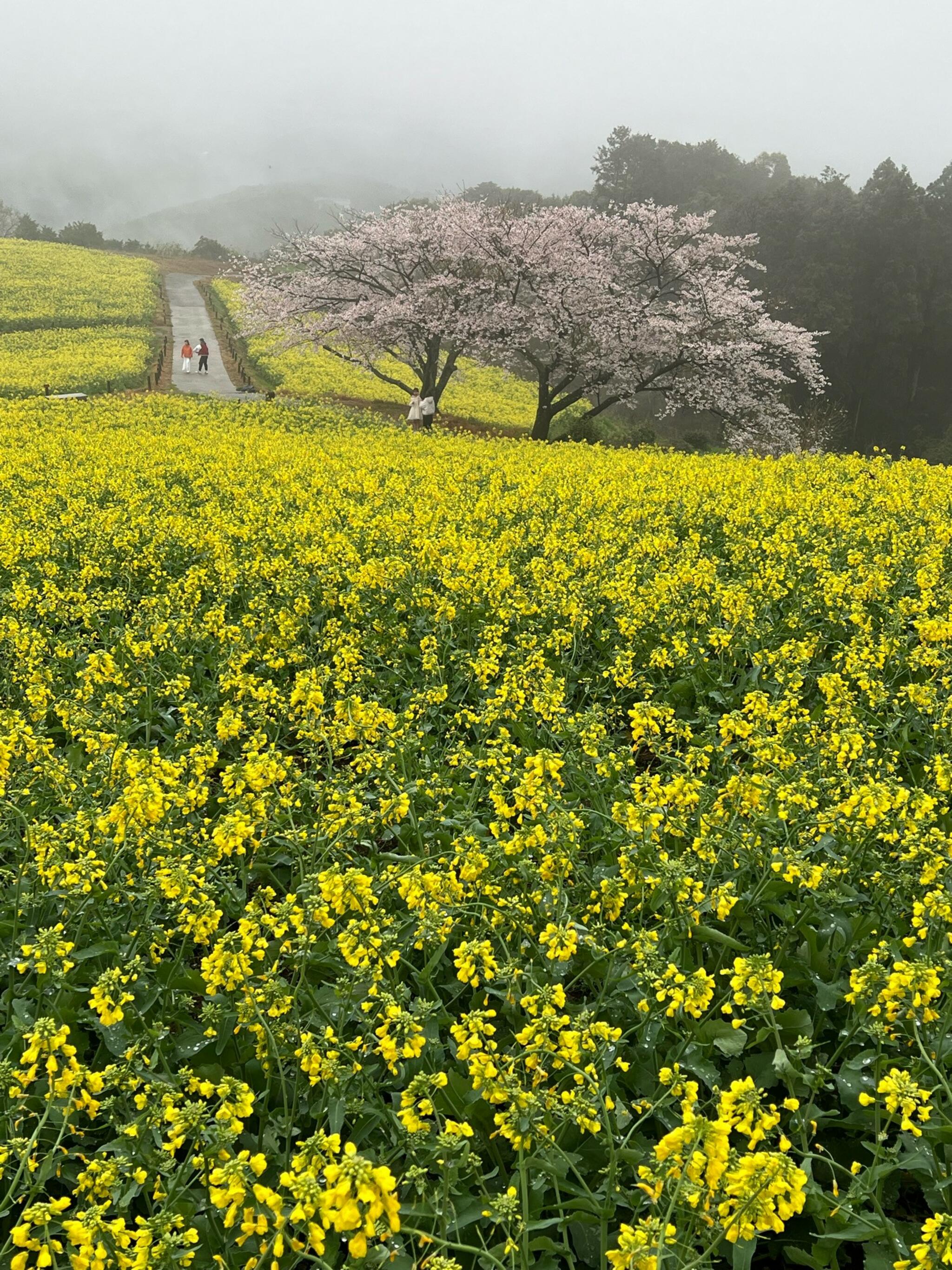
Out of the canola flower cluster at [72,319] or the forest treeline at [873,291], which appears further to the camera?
the forest treeline at [873,291]

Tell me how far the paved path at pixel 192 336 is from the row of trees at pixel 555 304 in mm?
7206

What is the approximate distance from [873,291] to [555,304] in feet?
74.2

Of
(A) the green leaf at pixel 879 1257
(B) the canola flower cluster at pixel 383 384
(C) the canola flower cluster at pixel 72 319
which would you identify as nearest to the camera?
(A) the green leaf at pixel 879 1257

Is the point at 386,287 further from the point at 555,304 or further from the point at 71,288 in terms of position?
the point at 71,288

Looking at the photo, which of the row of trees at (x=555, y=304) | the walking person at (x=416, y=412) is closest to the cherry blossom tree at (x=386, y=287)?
the row of trees at (x=555, y=304)

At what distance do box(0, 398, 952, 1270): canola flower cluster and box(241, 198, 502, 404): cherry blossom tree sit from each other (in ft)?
58.0

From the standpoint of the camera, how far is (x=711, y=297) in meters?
22.5

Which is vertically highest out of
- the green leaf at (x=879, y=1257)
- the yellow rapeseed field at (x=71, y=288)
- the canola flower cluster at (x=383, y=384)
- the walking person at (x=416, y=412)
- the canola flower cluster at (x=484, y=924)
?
the yellow rapeseed field at (x=71, y=288)

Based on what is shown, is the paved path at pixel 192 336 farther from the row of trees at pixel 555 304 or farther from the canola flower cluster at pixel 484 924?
the canola flower cluster at pixel 484 924

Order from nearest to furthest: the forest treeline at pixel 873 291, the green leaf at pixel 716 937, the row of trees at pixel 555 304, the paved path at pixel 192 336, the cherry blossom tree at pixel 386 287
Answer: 1. the green leaf at pixel 716 937
2. the row of trees at pixel 555 304
3. the cherry blossom tree at pixel 386 287
4. the paved path at pixel 192 336
5. the forest treeline at pixel 873 291

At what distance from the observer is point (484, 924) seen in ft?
10.1

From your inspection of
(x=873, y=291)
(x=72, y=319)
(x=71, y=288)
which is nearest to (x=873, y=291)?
(x=873, y=291)

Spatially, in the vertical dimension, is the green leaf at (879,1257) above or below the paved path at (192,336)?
below

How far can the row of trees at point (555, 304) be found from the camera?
2230 cm
